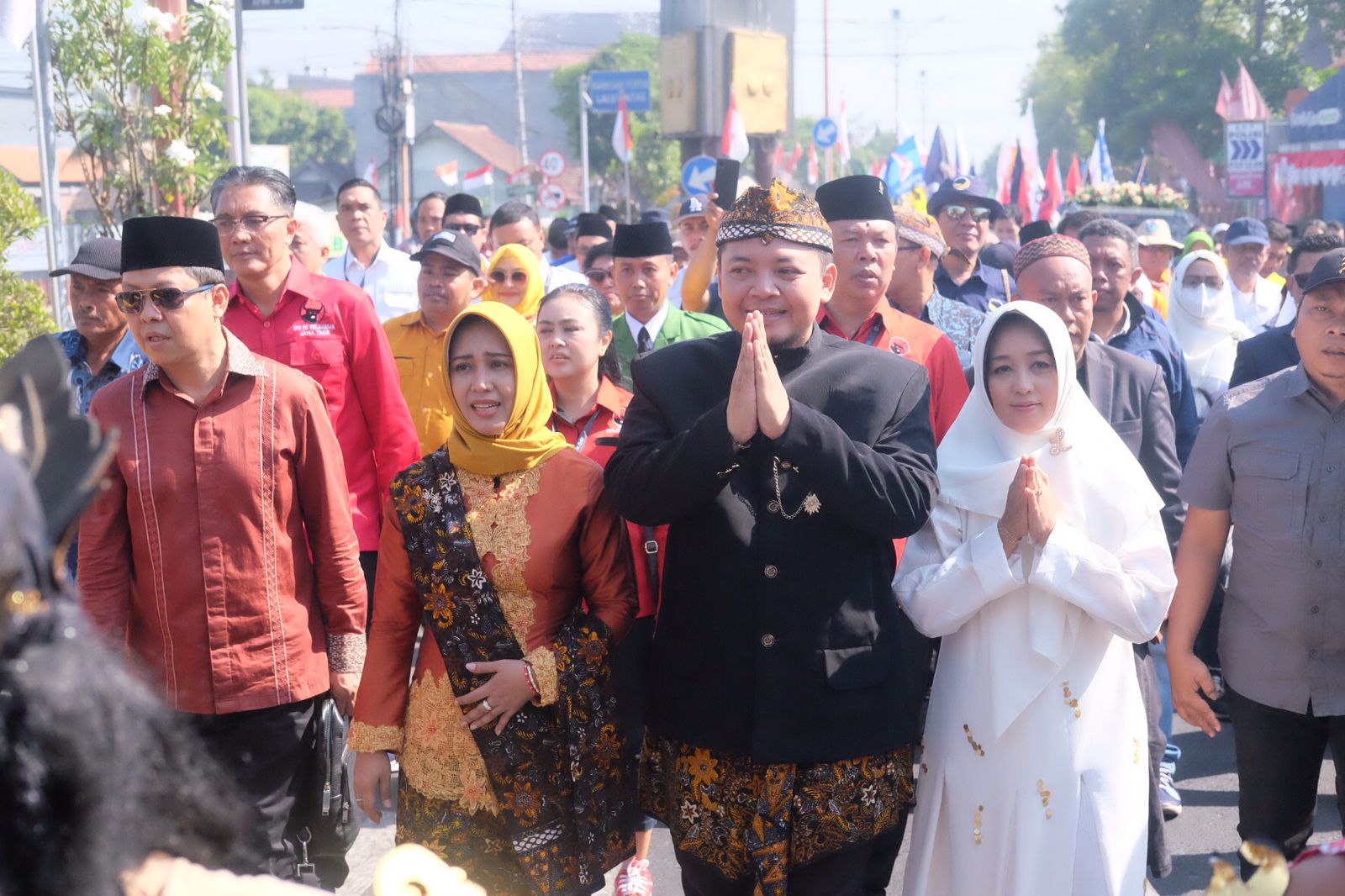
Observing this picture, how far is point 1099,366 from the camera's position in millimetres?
4527

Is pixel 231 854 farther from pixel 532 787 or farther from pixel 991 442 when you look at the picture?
pixel 991 442

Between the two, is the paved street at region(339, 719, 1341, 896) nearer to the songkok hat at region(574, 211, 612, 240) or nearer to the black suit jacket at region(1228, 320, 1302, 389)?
the black suit jacket at region(1228, 320, 1302, 389)

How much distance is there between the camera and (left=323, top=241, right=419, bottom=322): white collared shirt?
7699 millimetres

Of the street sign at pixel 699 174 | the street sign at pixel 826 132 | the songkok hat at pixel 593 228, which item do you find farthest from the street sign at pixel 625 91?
the songkok hat at pixel 593 228

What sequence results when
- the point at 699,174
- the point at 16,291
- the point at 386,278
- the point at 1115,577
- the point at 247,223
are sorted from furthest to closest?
the point at 699,174
the point at 386,278
the point at 16,291
the point at 247,223
the point at 1115,577

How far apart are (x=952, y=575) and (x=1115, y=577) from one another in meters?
0.39

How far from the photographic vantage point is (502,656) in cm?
332

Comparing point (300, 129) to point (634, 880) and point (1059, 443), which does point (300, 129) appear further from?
point (1059, 443)

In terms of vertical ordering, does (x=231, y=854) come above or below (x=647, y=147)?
below

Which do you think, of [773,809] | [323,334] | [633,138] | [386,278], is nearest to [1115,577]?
[773,809]

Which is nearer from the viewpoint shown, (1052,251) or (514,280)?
(1052,251)

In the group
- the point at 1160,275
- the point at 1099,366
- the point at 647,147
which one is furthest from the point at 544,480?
the point at 647,147

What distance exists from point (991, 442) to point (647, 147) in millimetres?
55822

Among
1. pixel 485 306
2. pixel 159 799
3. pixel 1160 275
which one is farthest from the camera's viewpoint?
pixel 1160 275
